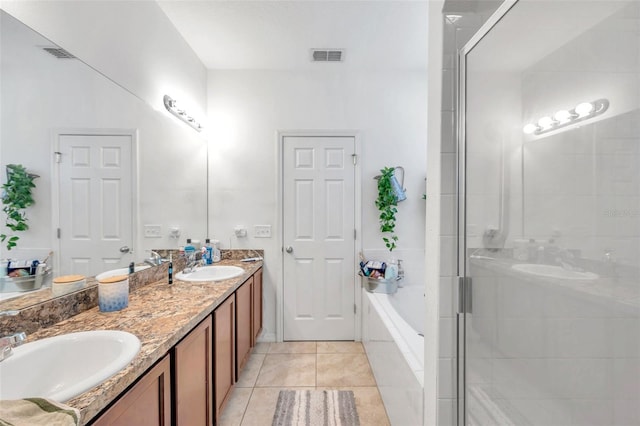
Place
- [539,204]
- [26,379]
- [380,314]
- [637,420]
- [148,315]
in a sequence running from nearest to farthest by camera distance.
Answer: [637,420] → [539,204] → [26,379] → [148,315] → [380,314]

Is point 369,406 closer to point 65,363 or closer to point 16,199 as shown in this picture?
point 65,363

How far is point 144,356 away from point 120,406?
140 mm

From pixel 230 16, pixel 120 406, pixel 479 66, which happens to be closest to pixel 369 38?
pixel 230 16

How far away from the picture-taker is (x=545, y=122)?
73 centimetres

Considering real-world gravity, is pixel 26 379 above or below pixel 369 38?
below

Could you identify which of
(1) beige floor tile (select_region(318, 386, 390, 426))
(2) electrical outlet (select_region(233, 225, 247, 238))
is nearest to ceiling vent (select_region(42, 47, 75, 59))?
(2) electrical outlet (select_region(233, 225, 247, 238))

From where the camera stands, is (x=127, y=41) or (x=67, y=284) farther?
(x=127, y=41)

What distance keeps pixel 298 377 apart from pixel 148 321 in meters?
1.44

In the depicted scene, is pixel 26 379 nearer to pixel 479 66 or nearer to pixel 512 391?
pixel 512 391

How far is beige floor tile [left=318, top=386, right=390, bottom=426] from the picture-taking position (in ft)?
5.83

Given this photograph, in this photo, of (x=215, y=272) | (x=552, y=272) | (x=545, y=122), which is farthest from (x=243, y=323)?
(x=545, y=122)

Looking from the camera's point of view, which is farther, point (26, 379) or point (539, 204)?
point (26, 379)

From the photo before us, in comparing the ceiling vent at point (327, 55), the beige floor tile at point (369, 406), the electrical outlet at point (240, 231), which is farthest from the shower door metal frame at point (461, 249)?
the electrical outlet at point (240, 231)

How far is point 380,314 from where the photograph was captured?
207 cm
